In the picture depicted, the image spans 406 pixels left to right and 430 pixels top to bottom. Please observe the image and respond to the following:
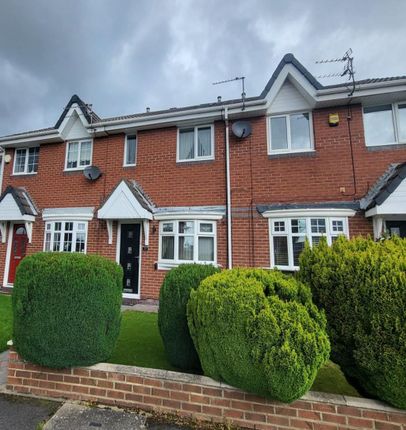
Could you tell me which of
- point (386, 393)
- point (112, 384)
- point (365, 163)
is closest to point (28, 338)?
point (112, 384)

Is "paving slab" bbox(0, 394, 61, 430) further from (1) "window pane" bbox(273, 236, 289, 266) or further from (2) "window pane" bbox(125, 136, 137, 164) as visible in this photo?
(2) "window pane" bbox(125, 136, 137, 164)

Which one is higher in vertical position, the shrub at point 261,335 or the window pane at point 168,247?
the window pane at point 168,247

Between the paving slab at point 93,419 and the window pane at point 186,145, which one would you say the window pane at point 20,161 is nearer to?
the window pane at point 186,145

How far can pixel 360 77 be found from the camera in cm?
831

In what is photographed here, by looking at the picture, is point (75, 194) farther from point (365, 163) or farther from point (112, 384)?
point (365, 163)

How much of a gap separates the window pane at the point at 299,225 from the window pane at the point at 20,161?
11.3 m

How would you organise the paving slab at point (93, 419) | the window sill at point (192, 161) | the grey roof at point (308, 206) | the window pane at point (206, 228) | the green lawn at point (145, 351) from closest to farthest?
the paving slab at point (93, 419), the green lawn at point (145, 351), the grey roof at point (308, 206), the window pane at point (206, 228), the window sill at point (192, 161)

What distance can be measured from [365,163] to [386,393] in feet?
23.3

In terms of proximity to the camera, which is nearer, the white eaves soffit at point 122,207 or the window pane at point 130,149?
the white eaves soffit at point 122,207

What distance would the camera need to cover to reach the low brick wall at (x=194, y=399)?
2621 mm

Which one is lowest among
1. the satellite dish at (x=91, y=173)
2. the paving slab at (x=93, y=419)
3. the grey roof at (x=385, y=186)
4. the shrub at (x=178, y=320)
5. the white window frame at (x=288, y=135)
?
the paving slab at (x=93, y=419)

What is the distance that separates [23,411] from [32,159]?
11001 millimetres

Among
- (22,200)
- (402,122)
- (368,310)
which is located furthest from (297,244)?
(22,200)

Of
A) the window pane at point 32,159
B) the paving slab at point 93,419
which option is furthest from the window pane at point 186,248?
the window pane at point 32,159
